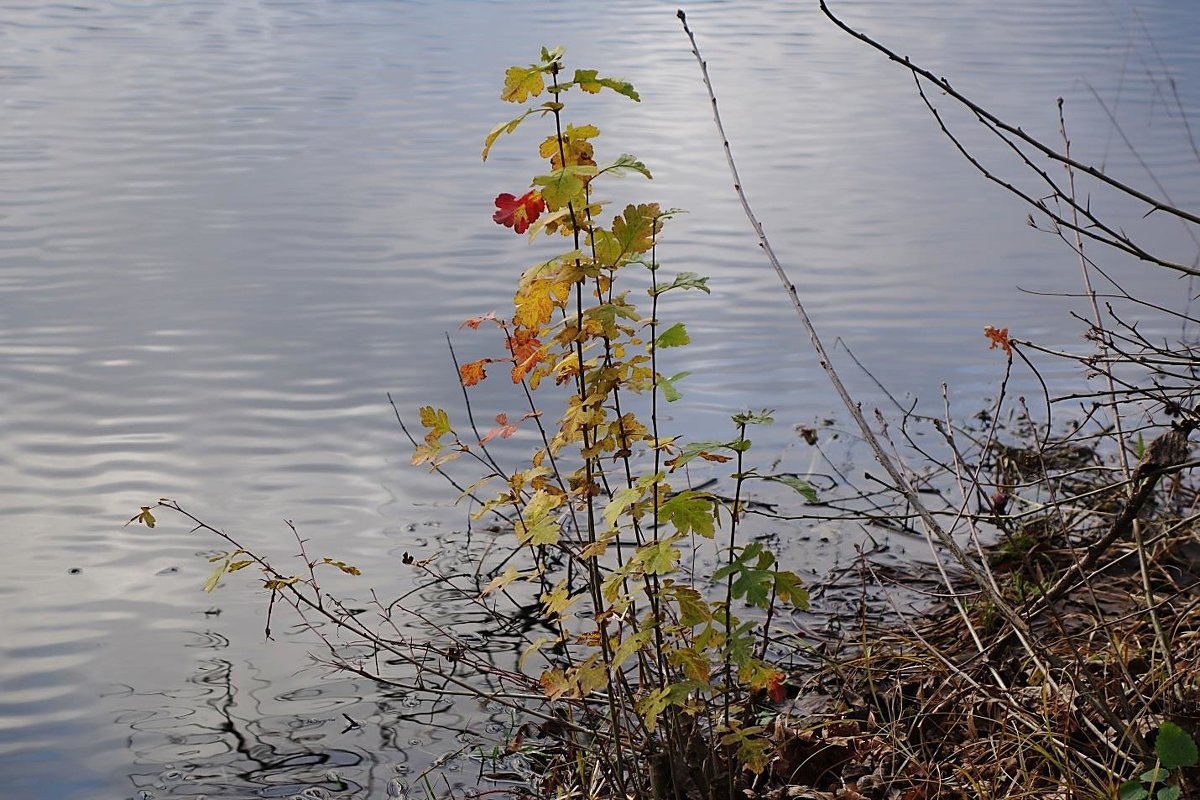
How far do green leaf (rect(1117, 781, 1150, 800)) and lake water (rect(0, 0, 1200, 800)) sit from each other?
1.40 m

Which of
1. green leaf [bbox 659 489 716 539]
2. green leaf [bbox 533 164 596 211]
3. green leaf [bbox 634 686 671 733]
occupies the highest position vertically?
green leaf [bbox 533 164 596 211]

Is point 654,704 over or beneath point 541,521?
beneath

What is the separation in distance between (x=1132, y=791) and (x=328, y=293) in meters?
5.21

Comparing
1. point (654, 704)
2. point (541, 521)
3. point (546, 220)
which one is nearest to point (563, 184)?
point (546, 220)

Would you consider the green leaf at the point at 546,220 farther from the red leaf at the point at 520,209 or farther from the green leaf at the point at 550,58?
the green leaf at the point at 550,58

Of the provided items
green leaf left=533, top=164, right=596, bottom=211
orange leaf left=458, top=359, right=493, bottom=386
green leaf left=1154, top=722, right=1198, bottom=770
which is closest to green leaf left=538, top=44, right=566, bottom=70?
green leaf left=533, top=164, right=596, bottom=211

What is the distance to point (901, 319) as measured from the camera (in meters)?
6.55

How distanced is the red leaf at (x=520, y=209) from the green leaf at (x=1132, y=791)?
4.45 ft

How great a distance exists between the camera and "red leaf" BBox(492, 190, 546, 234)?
229 cm

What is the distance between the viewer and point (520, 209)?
2.29m

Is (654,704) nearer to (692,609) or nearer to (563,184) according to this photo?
(692,609)

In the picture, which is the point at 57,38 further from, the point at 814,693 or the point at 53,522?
the point at 814,693

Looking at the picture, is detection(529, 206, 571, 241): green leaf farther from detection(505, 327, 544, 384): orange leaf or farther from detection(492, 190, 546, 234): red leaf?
detection(505, 327, 544, 384): orange leaf

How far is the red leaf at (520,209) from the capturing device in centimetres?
229
